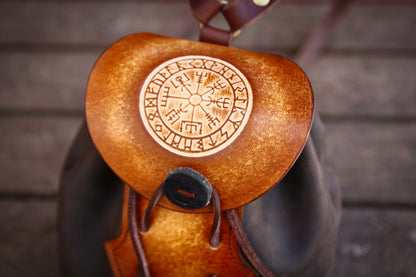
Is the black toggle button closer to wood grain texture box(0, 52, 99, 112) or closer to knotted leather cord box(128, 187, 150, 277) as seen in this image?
knotted leather cord box(128, 187, 150, 277)

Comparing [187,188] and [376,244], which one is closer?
[187,188]

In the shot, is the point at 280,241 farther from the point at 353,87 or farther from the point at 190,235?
the point at 353,87

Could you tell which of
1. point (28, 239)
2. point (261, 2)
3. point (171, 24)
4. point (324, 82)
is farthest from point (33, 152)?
point (324, 82)

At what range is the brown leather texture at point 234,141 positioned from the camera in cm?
39

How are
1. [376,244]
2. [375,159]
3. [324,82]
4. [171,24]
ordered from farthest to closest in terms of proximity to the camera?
[171,24] < [324,82] < [375,159] < [376,244]

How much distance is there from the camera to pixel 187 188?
0.37 metres

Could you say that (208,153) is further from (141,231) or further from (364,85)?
(364,85)

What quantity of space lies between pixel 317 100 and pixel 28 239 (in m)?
0.76

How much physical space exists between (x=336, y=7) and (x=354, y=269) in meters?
0.72

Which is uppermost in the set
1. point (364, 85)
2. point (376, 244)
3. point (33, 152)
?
point (33, 152)

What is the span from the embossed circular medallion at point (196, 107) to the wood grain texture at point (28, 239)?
0.47 m

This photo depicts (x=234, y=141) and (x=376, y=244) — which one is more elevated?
(x=234, y=141)

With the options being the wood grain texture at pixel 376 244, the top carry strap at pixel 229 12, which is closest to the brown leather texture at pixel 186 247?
the top carry strap at pixel 229 12

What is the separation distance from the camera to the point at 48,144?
2.76 ft
